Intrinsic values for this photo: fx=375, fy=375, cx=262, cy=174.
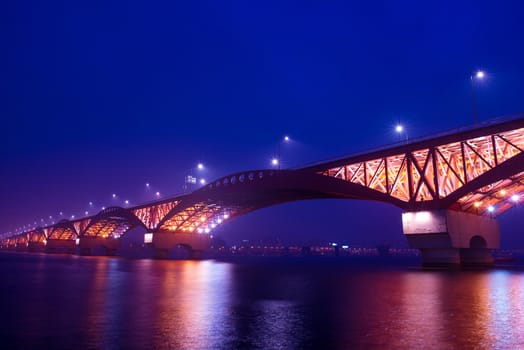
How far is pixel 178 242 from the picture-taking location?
312 feet

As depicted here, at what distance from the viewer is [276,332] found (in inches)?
360

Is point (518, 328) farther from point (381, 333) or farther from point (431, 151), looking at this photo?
point (431, 151)

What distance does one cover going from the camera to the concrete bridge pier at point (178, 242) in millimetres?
92000

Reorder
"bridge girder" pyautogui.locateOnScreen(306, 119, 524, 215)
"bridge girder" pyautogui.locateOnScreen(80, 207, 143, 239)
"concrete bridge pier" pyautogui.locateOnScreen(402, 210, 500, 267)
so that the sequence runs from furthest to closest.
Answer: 1. "bridge girder" pyautogui.locateOnScreen(80, 207, 143, 239)
2. "concrete bridge pier" pyautogui.locateOnScreen(402, 210, 500, 267)
3. "bridge girder" pyautogui.locateOnScreen(306, 119, 524, 215)

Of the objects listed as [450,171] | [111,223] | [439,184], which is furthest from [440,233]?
[111,223]

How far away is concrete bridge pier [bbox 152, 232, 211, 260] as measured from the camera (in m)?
92.0

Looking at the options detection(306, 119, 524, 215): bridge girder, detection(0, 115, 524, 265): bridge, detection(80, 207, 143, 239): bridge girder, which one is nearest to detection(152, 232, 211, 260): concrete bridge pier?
detection(80, 207, 143, 239): bridge girder

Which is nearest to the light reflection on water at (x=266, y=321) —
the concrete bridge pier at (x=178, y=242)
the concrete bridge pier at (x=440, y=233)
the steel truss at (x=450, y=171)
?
the concrete bridge pier at (x=440, y=233)

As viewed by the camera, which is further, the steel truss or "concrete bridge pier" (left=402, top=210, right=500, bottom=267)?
"concrete bridge pier" (left=402, top=210, right=500, bottom=267)

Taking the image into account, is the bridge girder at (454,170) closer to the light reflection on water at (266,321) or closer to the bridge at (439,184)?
the bridge at (439,184)

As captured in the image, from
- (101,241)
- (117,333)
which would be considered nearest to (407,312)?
(117,333)

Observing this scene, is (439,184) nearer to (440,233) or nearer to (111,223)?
(440,233)

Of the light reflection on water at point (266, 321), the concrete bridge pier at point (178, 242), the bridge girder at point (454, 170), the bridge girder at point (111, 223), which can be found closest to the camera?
the light reflection on water at point (266, 321)

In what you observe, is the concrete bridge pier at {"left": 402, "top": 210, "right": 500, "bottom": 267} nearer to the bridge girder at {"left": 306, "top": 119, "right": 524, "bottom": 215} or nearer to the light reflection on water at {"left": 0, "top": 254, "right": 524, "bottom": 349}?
the bridge girder at {"left": 306, "top": 119, "right": 524, "bottom": 215}
